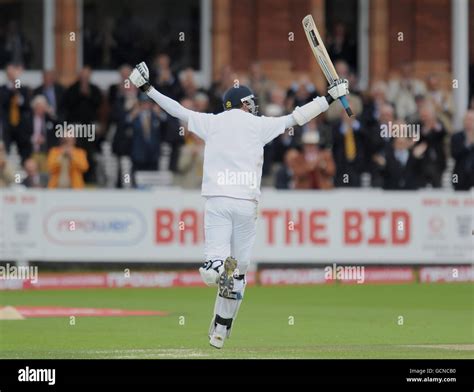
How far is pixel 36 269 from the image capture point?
26.4 metres

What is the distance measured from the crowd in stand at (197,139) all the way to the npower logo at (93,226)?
0.87 m

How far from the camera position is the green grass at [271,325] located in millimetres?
16578

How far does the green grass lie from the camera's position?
16578 millimetres

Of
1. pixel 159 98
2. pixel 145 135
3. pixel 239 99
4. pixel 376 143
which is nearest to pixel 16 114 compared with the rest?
pixel 145 135

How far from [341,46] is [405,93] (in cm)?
464

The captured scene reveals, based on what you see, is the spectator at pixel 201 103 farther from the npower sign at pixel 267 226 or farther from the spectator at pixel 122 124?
the npower sign at pixel 267 226

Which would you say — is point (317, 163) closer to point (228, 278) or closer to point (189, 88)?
point (189, 88)

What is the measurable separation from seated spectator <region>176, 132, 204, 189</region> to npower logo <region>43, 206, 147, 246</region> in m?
1.51

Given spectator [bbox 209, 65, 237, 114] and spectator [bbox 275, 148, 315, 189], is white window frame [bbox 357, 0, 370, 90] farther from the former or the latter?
spectator [bbox 275, 148, 315, 189]

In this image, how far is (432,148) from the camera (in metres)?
28.2

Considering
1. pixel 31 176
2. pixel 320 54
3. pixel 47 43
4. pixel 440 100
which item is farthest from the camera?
pixel 47 43

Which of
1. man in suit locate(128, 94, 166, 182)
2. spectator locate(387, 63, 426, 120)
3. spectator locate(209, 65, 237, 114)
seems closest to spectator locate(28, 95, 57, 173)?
man in suit locate(128, 94, 166, 182)
